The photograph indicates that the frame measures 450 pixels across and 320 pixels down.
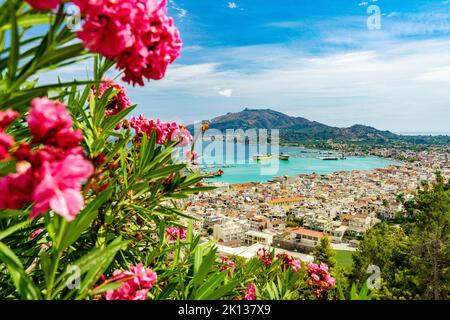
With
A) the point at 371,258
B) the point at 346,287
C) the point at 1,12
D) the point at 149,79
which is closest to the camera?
the point at 1,12

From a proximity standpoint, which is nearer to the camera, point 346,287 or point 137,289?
point 137,289

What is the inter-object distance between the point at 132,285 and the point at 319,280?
182 centimetres

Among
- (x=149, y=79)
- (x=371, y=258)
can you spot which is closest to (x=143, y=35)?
(x=149, y=79)

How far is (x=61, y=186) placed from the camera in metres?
0.48

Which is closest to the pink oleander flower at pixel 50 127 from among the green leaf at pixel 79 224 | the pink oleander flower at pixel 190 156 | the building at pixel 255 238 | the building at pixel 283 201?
the green leaf at pixel 79 224

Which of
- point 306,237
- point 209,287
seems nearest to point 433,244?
point 209,287

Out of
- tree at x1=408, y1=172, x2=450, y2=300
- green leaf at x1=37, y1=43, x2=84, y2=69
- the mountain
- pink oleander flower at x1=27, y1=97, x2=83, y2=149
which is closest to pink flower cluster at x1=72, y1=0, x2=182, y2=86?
green leaf at x1=37, y1=43, x2=84, y2=69

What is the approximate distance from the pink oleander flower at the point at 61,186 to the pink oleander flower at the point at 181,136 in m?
1.08

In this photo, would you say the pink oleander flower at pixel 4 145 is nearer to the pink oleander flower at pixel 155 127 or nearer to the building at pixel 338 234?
the pink oleander flower at pixel 155 127

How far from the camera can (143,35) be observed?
629 mm
